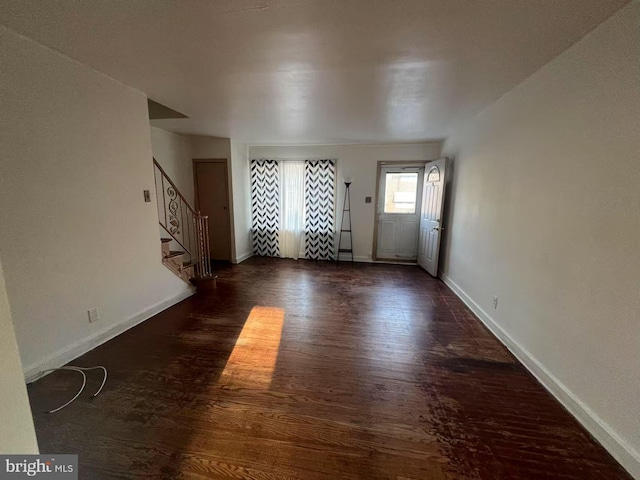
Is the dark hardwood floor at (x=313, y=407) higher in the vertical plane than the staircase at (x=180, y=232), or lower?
lower

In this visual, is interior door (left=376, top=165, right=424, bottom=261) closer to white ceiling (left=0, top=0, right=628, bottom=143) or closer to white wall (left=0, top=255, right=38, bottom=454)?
white ceiling (left=0, top=0, right=628, bottom=143)

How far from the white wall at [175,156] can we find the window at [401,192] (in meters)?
3.90

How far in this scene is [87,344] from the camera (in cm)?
224

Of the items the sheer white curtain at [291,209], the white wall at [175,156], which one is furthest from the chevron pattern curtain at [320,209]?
the white wall at [175,156]

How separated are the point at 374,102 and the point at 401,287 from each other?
8.59ft

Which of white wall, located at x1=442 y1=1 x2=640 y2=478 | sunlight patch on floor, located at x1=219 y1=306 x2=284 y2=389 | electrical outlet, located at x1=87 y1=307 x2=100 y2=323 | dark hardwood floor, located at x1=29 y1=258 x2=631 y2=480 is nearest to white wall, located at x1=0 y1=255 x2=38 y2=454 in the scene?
dark hardwood floor, located at x1=29 y1=258 x2=631 y2=480

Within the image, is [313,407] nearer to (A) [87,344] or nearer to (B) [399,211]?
(A) [87,344]

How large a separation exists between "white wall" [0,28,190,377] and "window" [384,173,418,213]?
412cm

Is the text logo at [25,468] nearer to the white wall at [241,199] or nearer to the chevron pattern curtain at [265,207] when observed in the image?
the white wall at [241,199]

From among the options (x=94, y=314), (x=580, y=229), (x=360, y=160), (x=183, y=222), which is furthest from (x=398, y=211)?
(x=94, y=314)

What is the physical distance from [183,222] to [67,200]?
2625 mm

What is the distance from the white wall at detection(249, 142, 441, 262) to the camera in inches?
197

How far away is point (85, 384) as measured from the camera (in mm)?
1874

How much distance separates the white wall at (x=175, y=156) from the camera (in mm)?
4168
